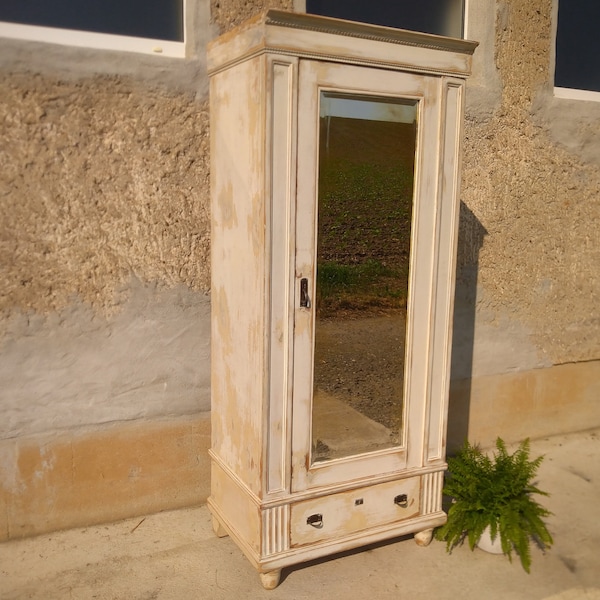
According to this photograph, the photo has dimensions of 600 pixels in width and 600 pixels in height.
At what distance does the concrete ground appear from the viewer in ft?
8.75

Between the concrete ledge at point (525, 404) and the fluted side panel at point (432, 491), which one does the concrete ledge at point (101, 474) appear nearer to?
the fluted side panel at point (432, 491)

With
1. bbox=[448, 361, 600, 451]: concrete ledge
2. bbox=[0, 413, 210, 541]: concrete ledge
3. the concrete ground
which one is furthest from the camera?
bbox=[448, 361, 600, 451]: concrete ledge

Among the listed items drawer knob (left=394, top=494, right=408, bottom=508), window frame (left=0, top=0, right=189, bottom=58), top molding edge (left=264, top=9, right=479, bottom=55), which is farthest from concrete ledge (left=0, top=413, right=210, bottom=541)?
top molding edge (left=264, top=9, right=479, bottom=55)

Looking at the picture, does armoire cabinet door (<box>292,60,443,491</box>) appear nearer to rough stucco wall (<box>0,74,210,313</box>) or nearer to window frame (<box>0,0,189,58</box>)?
rough stucco wall (<box>0,74,210,313</box>)

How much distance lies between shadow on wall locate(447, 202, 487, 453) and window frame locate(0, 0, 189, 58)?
188 centimetres

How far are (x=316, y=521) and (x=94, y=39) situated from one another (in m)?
2.35

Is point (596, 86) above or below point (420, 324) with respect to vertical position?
above

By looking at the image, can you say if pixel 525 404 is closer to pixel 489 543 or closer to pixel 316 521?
pixel 489 543

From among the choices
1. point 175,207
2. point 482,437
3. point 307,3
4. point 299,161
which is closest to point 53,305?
point 175,207

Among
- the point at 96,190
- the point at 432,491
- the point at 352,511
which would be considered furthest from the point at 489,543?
the point at 96,190

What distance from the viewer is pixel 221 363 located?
291 centimetres

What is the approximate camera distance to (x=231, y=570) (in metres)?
2.82

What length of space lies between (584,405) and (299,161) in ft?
10.3

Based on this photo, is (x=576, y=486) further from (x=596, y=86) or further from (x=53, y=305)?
(x=53, y=305)
